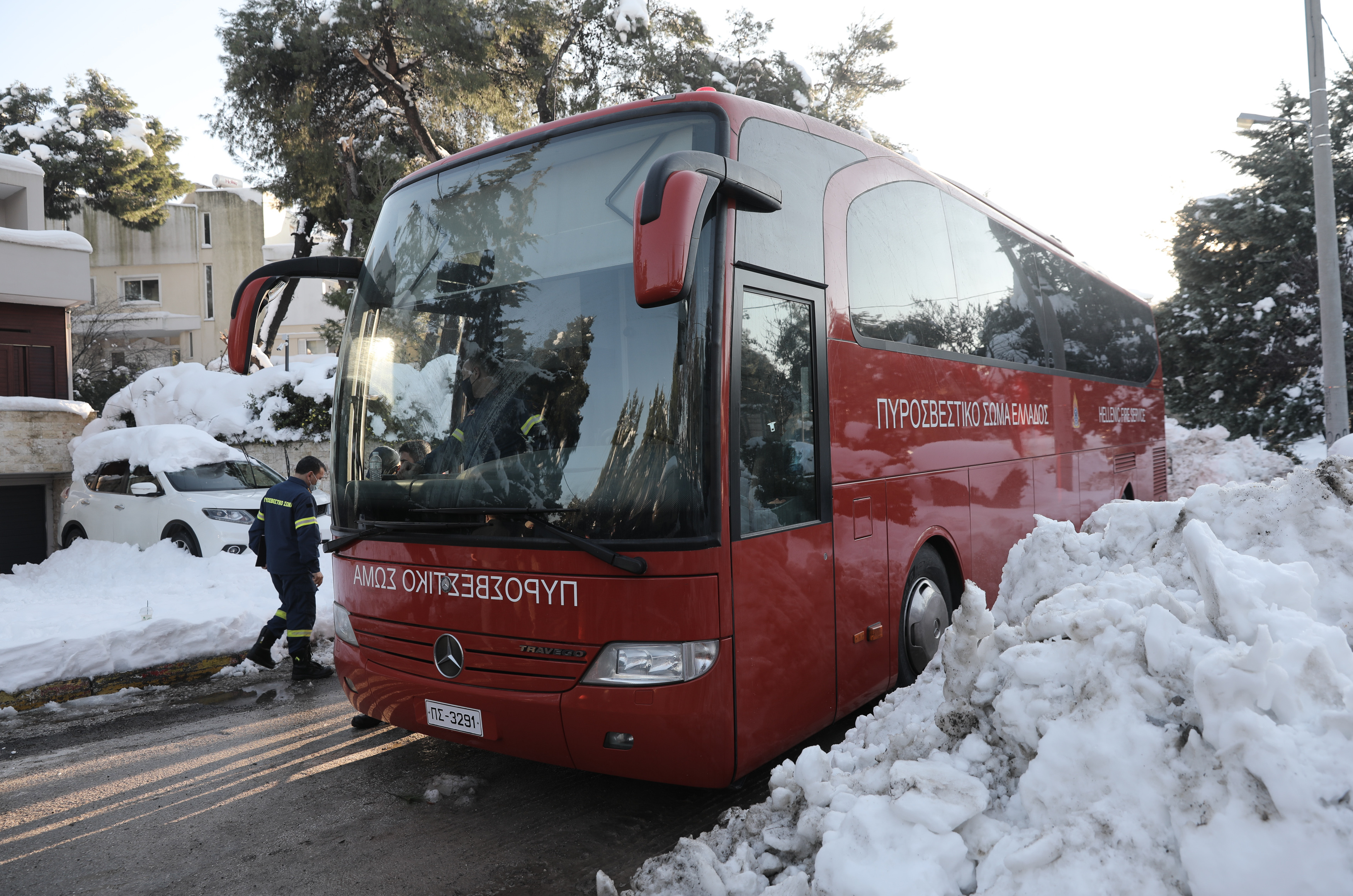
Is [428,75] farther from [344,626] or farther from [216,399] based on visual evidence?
[344,626]

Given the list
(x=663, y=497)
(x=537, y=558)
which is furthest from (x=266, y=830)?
(x=663, y=497)

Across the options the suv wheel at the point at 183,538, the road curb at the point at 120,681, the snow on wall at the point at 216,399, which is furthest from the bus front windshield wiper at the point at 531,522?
the snow on wall at the point at 216,399

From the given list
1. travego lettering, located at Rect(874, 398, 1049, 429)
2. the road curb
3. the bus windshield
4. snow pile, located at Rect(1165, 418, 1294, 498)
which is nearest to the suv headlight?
the road curb

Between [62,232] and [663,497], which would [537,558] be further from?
[62,232]

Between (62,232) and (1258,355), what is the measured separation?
79.8ft

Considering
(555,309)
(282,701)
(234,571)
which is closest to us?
(555,309)

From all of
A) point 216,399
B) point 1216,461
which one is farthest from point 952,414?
point 216,399

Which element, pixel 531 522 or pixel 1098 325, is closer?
pixel 531 522

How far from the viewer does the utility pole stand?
12305 mm

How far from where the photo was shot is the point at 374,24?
2086 centimetres

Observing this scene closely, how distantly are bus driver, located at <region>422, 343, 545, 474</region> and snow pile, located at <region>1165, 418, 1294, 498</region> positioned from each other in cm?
1557

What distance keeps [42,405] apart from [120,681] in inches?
350

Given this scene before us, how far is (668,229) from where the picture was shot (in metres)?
3.28

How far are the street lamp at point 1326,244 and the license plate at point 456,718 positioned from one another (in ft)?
43.0
